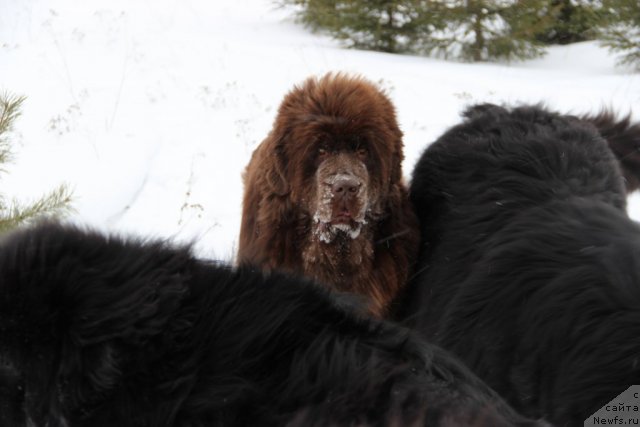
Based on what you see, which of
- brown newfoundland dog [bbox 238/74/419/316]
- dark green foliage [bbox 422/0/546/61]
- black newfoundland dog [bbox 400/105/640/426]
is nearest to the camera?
black newfoundland dog [bbox 400/105/640/426]

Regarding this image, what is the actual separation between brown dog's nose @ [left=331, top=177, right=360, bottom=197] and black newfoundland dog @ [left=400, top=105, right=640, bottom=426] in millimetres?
536

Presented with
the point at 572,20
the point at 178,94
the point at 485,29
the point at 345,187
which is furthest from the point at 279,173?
the point at 572,20

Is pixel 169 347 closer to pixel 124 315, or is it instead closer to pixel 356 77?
pixel 124 315

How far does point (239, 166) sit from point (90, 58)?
4513mm

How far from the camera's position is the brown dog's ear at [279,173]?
3.90 m

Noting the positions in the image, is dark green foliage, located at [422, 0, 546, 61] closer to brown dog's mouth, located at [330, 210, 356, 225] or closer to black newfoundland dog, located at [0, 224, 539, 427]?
brown dog's mouth, located at [330, 210, 356, 225]

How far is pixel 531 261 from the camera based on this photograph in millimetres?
3297

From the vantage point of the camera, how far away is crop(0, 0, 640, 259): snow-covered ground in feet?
26.2

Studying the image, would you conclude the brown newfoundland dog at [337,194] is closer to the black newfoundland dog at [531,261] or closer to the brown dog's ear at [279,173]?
the brown dog's ear at [279,173]

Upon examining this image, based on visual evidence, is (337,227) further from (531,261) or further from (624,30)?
(624,30)

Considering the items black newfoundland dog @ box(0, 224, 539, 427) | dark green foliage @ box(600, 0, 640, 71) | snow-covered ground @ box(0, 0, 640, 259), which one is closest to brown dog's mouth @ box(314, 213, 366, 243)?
black newfoundland dog @ box(0, 224, 539, 427)

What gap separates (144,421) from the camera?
1673 millimetres

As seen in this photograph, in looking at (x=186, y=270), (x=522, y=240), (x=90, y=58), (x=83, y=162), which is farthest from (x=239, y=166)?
(x=186, y=270)

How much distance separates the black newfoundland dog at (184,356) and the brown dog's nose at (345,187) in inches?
69.6
